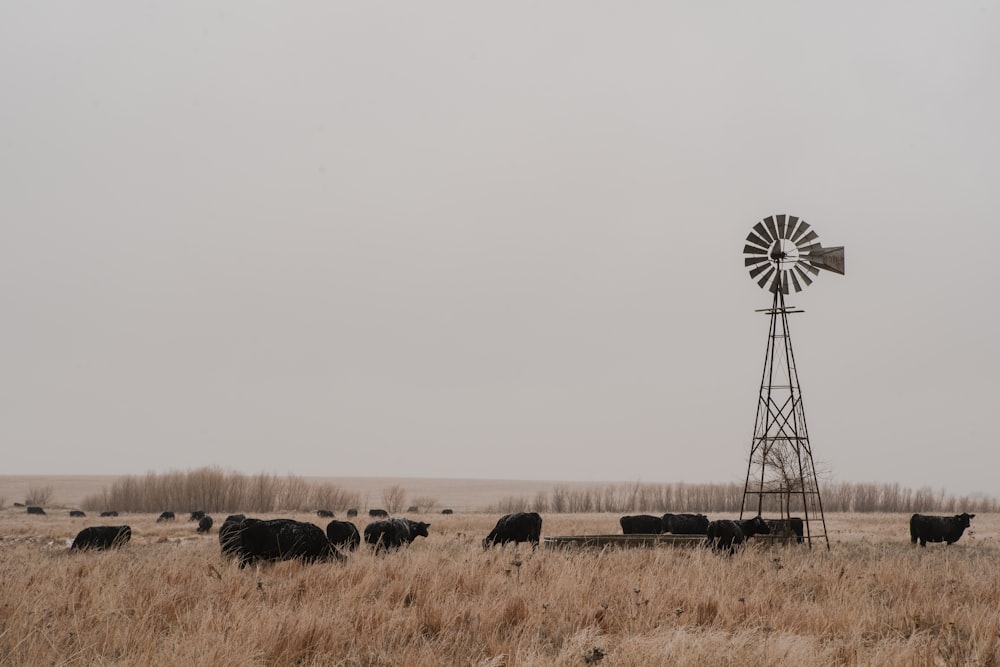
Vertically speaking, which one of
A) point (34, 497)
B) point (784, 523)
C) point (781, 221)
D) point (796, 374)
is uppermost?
point (781, 221)

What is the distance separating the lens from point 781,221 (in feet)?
70.4

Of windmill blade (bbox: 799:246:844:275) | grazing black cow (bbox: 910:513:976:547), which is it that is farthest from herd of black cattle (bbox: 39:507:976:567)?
windmill blade (bbox: 799:246:844:275)

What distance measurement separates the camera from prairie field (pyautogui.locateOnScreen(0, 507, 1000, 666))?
21.1 feet

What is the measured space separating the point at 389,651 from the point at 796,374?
55.7 ft

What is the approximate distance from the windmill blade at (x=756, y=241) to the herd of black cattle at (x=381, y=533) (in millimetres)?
7972

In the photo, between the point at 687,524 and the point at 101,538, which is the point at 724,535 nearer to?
the point at 687,524

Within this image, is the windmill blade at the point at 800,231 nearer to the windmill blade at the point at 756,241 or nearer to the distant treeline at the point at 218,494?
the windmill blade at the point at 756,241

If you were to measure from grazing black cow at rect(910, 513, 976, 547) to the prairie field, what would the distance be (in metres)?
11.8

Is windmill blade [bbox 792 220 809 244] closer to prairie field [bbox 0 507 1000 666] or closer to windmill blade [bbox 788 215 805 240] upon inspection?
windmill blade [bbox 788 215 805 240]

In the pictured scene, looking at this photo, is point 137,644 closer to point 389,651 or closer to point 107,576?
point 389,651

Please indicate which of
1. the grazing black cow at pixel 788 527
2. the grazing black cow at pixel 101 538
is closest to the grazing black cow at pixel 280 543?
the grazing black cow at pixel 101 538

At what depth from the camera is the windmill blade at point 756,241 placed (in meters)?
21.9

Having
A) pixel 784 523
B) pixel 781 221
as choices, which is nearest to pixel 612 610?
pixel 784 523

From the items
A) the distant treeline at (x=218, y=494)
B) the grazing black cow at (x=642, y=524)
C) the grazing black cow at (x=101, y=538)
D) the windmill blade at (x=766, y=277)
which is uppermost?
the windmill blade at (x=766, y=277)
